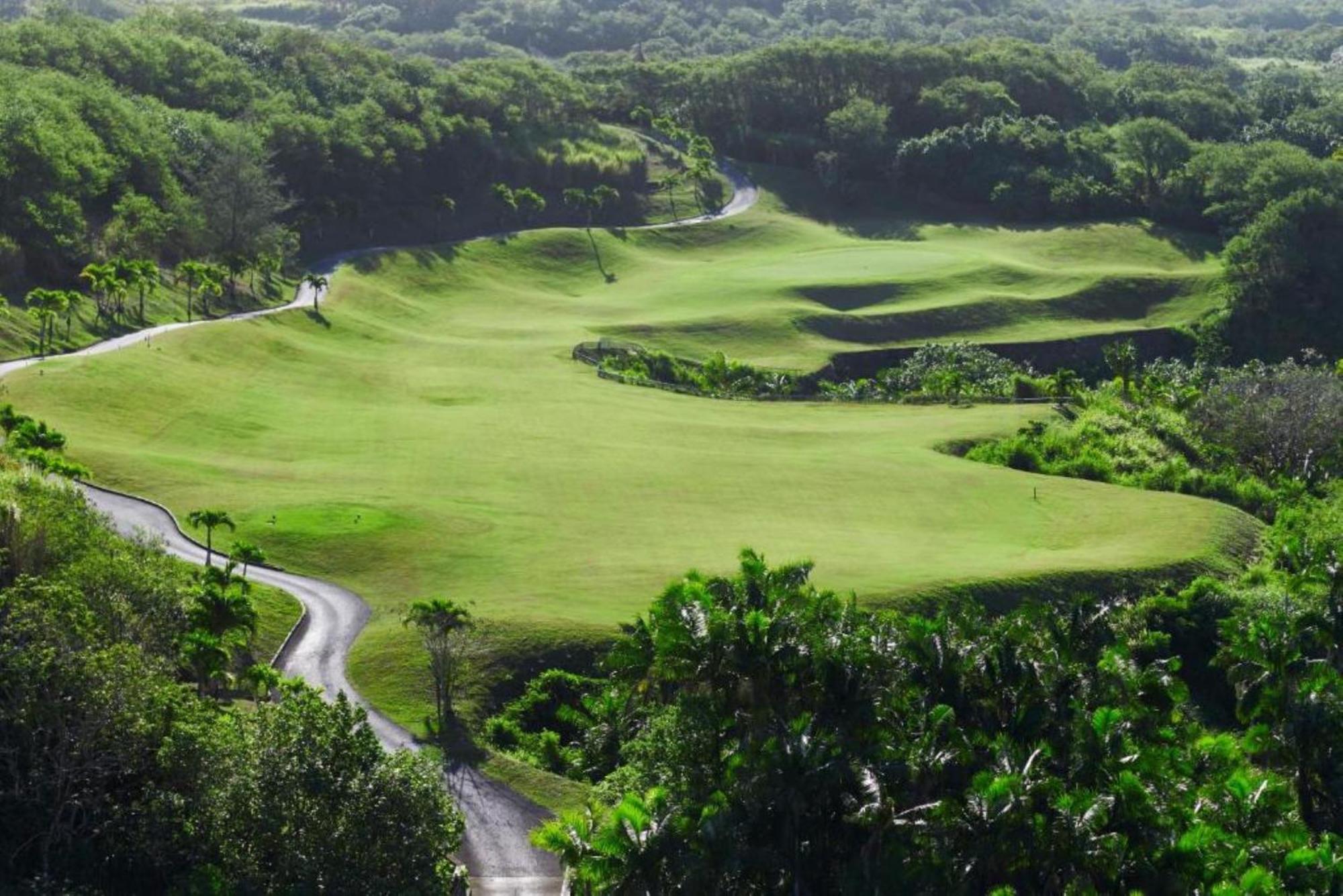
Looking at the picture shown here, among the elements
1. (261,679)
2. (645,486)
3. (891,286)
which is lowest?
(645,486)

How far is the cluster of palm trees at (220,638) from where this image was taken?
48062 mm

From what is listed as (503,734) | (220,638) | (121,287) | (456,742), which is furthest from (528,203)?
(456,742)

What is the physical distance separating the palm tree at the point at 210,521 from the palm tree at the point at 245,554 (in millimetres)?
993

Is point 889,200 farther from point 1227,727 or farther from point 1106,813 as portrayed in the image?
point 1106,813

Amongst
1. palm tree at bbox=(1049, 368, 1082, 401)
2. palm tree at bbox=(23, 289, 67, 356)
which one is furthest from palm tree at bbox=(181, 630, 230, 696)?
palm tree at bbox=(1049, 368, 1082, 401)

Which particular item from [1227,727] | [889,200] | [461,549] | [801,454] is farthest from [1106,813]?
[889,200]

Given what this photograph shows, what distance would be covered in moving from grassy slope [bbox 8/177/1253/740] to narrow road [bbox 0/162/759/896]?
3.59ft

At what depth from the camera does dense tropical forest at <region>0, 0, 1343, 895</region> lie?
3781 centimetres

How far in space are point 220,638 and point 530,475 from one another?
3241 cm

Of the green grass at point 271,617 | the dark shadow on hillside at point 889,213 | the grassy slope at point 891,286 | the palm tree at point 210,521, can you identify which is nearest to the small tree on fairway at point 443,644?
Result: the green grass at point 271,617

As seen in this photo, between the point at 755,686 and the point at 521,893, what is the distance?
26.9ft

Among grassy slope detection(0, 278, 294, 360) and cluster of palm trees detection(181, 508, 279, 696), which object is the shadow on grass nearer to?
grassy slope detection(0, 278, 294, 360)

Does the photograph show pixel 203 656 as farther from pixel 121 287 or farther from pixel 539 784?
pixel 121 287

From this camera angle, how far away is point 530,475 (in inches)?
3223
